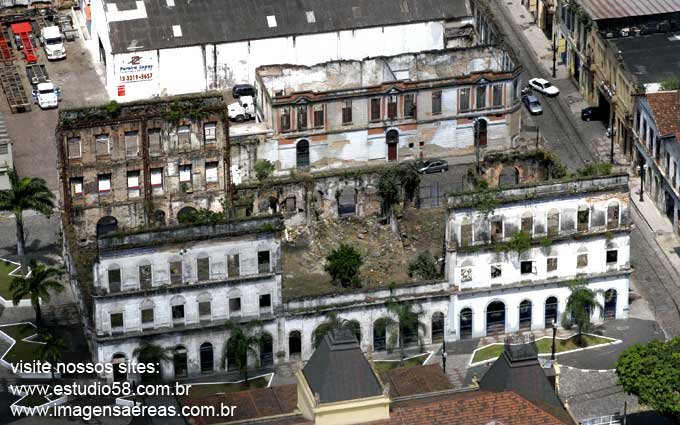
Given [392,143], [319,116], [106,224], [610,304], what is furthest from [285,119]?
[610,304]

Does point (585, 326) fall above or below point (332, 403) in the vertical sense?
Result: below

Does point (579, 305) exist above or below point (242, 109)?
below

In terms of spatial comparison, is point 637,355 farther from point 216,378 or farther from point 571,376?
point 216,378

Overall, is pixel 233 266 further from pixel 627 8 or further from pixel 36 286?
pixel 627 8

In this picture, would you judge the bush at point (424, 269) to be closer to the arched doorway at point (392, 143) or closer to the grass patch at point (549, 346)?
the grass patch at point (549, 346)

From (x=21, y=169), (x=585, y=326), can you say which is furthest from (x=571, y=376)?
(x=21, y=169)

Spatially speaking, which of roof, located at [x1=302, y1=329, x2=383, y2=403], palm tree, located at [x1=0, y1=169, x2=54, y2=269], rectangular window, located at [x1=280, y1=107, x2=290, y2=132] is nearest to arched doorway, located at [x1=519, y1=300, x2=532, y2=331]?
rectangular window, located at [x1=280, y1=107, x2=290, y2=132]

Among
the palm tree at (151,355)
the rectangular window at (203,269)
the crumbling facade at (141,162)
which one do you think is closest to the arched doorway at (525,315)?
the rectangular window at (203,269)
